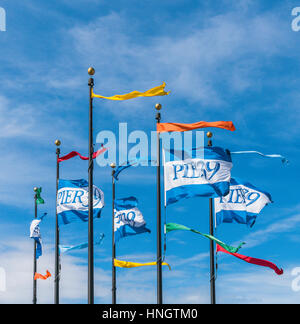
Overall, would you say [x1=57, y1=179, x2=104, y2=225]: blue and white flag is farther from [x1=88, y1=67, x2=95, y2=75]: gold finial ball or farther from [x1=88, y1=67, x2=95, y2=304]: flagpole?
[x1=88, y1=67, x2=95, y2=75]: gold finial ball

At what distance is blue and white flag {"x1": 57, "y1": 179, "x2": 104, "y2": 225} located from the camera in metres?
30.4

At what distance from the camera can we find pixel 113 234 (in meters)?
33.5

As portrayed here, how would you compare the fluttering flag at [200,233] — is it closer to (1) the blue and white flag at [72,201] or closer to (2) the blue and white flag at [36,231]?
(1) the blue and white flag at [72,201]

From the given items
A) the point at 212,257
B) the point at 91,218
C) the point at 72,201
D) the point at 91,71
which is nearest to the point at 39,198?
the point at 72,201

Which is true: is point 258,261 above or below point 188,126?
below

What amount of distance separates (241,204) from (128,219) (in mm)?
6449

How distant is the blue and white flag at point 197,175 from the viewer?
82.1 feet

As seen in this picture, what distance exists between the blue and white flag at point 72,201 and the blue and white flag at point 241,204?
266 inches

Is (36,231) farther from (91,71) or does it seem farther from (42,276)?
(91,71)

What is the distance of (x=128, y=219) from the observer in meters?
32.4

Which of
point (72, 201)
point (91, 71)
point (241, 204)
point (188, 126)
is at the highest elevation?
point (91, 71)
